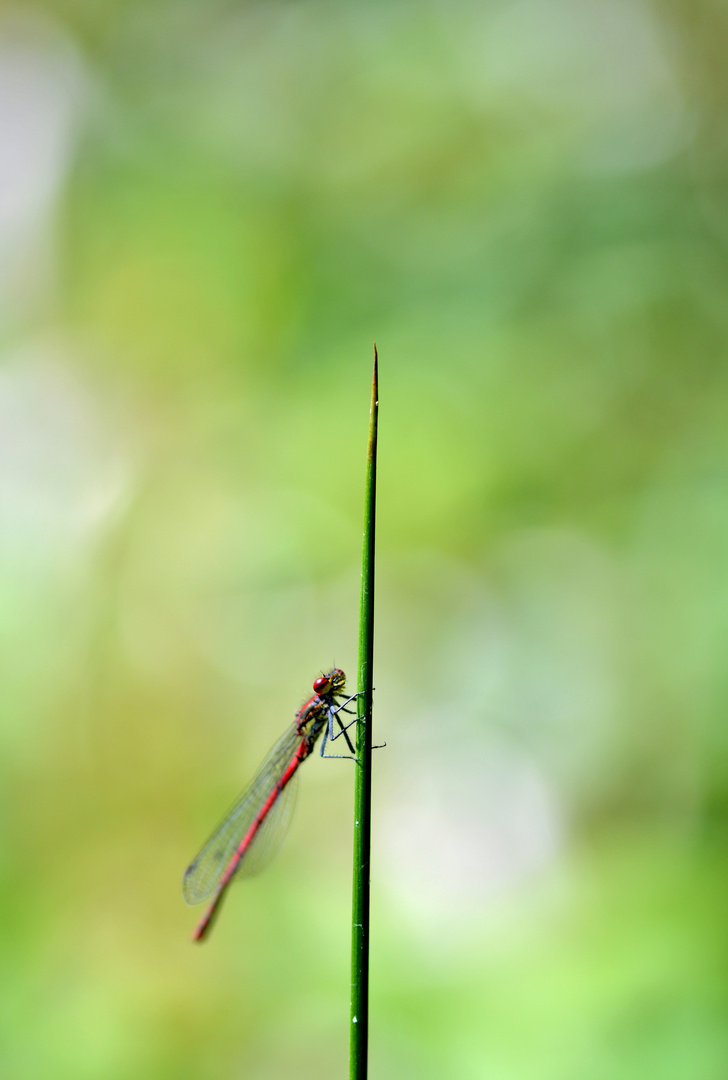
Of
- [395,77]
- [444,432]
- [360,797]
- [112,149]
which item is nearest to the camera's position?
[360,797]

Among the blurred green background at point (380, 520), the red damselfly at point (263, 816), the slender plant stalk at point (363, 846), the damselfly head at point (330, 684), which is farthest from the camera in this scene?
the blurred green background at point (380, 520)

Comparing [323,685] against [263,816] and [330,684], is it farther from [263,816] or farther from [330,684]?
[263,816]

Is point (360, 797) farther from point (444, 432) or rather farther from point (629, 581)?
point (444, 432)

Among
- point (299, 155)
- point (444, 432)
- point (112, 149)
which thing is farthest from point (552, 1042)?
point (112, 149)

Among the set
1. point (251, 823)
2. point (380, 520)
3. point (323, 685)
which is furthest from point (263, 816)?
point (380, 520)

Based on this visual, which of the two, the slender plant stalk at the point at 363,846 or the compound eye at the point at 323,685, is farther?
the compound eye at the point at 323,685

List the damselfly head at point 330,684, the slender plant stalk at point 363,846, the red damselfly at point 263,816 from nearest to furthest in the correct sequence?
the slender plant stalk at point 363,846 → the damselfly head at point 330,684 → the red damselfly at point 263,816

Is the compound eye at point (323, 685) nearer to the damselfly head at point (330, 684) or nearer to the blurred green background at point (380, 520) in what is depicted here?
the damselfly head at point (330, 684)

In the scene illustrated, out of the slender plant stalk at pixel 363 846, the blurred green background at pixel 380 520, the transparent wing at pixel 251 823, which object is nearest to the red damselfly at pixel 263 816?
the transparent wing at pixel 251 823

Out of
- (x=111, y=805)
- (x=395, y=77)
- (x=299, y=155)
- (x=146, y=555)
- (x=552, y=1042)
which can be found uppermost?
(x=395, y=77)
